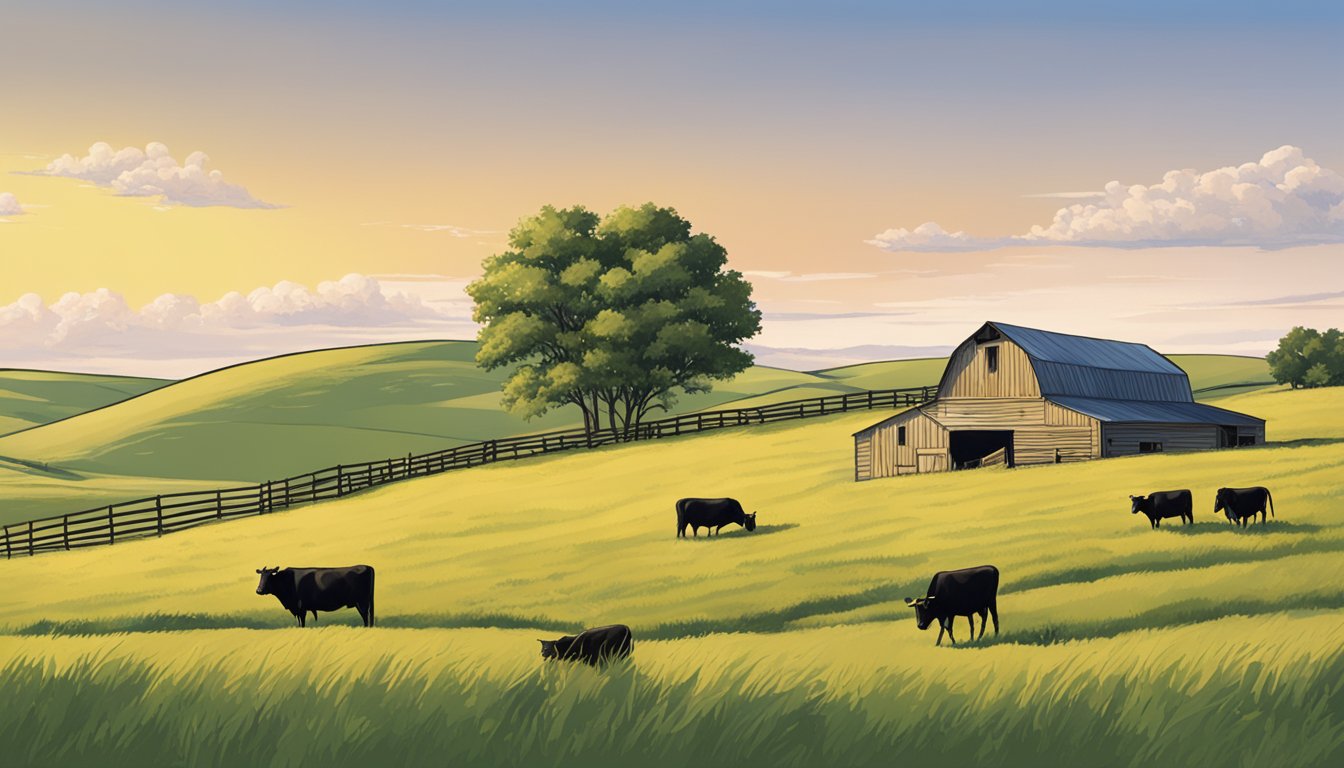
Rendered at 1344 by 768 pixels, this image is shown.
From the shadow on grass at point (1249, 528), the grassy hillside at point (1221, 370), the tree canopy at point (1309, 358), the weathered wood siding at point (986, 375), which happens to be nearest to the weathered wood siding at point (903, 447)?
the weathered wood siding at point (986, 375)

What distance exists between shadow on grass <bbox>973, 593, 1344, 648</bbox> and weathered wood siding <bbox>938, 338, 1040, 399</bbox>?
2682cm

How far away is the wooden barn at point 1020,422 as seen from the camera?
49.4 meters

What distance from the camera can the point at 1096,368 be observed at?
5578 cm

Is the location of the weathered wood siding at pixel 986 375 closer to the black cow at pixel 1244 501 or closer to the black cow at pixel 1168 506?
the black cow at pixel 1168 506

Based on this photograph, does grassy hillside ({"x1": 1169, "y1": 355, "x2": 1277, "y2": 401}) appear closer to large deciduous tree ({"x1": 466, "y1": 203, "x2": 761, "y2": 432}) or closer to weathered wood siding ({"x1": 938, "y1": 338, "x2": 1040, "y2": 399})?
large deciduous tree ({"x1": 466, "y1": 203, "x2": 761, "y2": 432})

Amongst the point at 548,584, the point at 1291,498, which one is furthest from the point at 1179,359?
the point at 548,584

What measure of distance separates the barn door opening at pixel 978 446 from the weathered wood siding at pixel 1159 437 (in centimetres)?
385

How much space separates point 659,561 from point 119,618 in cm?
1344

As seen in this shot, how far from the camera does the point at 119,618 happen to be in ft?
102

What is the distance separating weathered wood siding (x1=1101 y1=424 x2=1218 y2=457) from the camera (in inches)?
1933

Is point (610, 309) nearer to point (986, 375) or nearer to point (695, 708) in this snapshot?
point (986, 375)

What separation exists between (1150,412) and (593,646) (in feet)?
146

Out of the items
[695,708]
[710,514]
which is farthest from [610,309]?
[695,708]

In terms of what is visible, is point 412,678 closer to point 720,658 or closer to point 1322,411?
point 720,658
